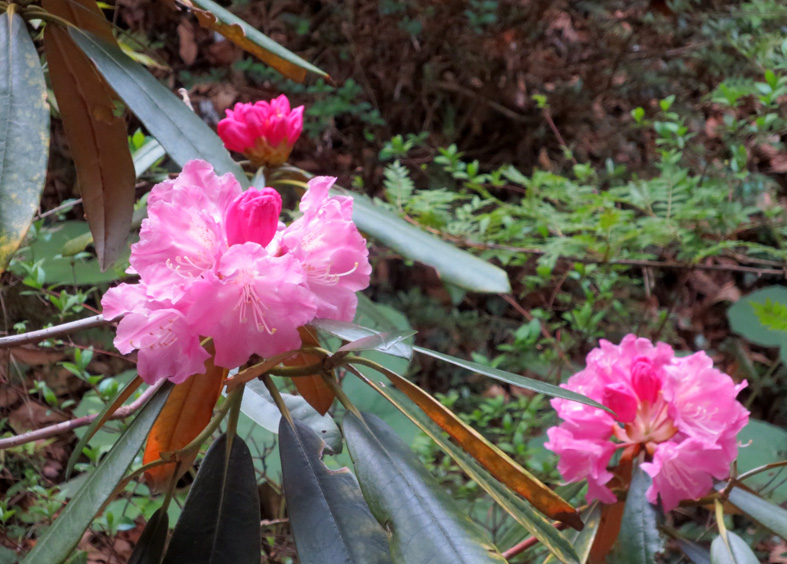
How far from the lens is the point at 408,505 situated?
449 millimetres

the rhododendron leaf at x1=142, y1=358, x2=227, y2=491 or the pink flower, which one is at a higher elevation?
the pink flower

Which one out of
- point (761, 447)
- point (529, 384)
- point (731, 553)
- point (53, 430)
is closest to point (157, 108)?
point (53, 430)

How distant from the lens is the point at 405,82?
2414 millimetres

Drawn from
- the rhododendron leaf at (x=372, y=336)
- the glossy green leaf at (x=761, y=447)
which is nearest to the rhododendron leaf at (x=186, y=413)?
the rhododendron leaf at (x=372, y=336)

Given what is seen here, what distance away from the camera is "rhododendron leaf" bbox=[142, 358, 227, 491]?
56cm

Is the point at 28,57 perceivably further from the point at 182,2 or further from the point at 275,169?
the point at 275,169

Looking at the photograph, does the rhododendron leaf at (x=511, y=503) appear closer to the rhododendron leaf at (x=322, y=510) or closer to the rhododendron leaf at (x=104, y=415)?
the rhododendron leaf at (x=322, y=510)

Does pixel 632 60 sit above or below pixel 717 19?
below

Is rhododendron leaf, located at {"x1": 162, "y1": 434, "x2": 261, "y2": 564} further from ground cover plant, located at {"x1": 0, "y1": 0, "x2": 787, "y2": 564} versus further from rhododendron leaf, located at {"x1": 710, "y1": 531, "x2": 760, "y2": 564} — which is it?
rhododendron leaf, located at {"x1": 710, "y1": 531, "x2": 760, "y2": 564}

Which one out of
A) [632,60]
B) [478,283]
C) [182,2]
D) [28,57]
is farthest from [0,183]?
[632,60]

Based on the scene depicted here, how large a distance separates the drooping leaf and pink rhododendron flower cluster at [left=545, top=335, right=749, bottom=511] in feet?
1.69

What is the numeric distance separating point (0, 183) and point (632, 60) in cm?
233

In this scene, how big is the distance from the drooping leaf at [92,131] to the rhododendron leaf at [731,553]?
0.66 m

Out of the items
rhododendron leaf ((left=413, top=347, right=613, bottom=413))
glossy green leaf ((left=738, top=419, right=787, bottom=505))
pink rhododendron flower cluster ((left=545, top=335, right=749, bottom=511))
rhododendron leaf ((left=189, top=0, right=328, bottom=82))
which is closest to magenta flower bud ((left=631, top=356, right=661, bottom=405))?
pink rhododendron flower cluster ((left=545, top=335, right=749, bottom=511))
